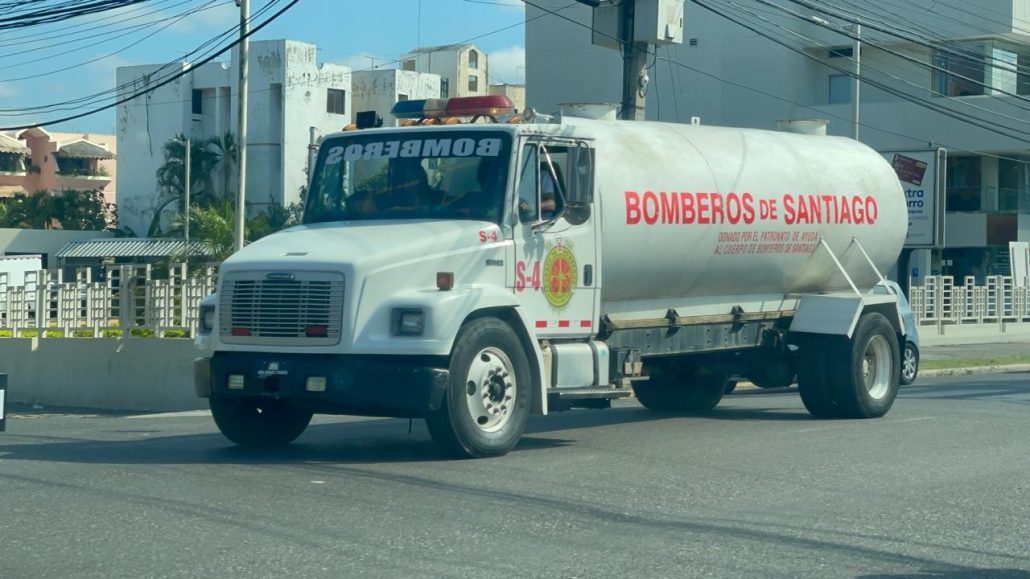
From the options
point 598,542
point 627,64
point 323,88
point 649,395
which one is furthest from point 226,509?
point 323,88

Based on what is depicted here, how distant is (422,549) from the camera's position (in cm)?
762

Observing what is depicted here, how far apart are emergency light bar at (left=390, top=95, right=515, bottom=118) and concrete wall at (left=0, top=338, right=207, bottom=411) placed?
11029mm

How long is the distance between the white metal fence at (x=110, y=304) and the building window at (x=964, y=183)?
3104 centimetres

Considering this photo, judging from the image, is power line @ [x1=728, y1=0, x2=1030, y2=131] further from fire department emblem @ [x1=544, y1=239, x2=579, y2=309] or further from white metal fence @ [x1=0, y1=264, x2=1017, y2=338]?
fire department emblem @ [x1=544, y1=239, x2=579, y2=309]

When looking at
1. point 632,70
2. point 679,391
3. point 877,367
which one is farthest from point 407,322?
point 632,70

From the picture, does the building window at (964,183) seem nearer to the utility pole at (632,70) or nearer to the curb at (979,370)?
the curb at (979,370)

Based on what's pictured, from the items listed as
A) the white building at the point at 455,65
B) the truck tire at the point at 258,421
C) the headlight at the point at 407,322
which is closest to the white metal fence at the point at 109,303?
the truck tire at the point at 258,421

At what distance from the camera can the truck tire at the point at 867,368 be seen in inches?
590

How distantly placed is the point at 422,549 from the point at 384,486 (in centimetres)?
221

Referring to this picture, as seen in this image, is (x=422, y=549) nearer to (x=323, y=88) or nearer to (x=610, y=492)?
(x=610, y=492)

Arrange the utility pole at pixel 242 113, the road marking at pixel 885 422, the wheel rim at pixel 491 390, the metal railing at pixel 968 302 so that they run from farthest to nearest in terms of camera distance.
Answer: the metal railing at pixel 968 302 < the utility pole at pixel 242 113 < the road marking at pixel 885 422 < the wheel rim at pixel 491 390

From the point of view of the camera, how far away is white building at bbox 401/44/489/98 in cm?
8838

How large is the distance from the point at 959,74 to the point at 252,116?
35.4 metres

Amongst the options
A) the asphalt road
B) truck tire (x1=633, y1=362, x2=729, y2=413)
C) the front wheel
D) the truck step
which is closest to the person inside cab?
the truck step
